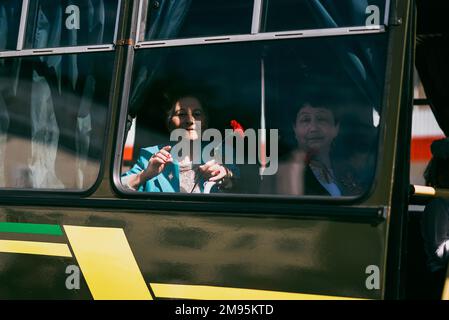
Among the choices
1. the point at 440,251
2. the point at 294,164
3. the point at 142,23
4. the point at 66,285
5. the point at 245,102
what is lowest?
the point at 66,285

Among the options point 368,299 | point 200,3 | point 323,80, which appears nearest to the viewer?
point 368,299

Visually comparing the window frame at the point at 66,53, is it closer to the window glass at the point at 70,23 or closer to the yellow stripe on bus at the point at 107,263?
the window glass at the point at 70,23

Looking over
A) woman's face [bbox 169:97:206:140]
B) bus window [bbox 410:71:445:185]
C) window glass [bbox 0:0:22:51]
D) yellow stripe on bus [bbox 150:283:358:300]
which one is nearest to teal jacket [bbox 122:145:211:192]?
woman's face [bbox 169:97:206:140]

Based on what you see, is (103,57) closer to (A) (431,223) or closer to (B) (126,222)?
(B) (126,222)

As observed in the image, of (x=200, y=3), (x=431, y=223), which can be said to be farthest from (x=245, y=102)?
(x=431, y=223)

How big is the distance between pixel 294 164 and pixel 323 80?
14.9 inches

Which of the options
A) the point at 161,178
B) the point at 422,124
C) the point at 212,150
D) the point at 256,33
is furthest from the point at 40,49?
the point at 422,124

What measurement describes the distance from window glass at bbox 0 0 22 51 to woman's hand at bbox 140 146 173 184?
1.01m

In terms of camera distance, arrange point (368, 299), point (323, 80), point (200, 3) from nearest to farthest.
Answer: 1. point (368, 299)
2. point (323, 80)
3. point (200, 3)

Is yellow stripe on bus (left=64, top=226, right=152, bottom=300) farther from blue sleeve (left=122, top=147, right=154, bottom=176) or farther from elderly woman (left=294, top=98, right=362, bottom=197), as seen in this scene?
elderly woman (left=294, top=98, right=362, bottom=197)

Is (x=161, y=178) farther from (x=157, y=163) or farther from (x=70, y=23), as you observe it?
(x=70, y=23)

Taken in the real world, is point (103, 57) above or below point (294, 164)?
above

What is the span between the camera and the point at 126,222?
389cm

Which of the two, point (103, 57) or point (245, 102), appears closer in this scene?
point (245, 102)
